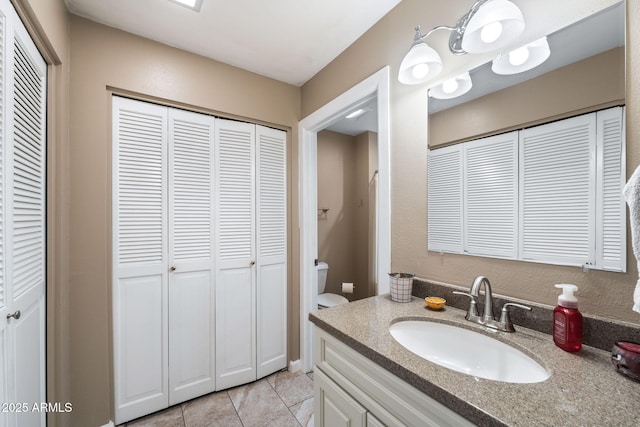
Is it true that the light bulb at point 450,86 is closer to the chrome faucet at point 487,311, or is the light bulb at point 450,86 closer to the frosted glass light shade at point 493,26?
the frosted glass light shade at point 493,26

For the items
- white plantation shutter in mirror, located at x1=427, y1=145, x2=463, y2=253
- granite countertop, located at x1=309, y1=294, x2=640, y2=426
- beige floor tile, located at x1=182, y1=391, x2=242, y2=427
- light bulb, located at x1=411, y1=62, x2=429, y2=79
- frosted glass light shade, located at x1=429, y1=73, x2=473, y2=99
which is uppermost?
light bulb, located at x1=411, y1=62, x2=429, y2=79

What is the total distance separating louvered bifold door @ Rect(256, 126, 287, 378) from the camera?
6.93 ft

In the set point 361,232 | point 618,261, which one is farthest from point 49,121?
point 361,232

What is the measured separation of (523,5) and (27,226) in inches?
86.1

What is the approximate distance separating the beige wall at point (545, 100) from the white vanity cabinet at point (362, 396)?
997 mm

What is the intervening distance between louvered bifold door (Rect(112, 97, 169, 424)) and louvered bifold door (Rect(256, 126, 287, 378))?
661 millimetres

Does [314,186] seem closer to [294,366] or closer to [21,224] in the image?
[294,366]

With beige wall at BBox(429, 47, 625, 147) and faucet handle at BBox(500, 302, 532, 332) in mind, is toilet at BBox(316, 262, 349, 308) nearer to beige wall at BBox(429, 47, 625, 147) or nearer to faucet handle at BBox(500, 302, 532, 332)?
faucet handle at BBox(500, 302, 532, 332)

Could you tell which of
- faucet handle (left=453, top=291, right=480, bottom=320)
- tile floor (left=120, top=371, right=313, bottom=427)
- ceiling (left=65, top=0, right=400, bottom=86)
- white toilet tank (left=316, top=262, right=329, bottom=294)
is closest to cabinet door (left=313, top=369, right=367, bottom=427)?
faucet handle (left=453, top=291, right=480, bottom=320)

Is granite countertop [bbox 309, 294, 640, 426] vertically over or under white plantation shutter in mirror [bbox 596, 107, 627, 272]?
under

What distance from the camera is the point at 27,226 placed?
1.13 m

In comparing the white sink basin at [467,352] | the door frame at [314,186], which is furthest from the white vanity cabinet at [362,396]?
the door frame at [314,186]

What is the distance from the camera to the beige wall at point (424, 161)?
2.52 feet

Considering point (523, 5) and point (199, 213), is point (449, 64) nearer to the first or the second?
point (523, 5)
